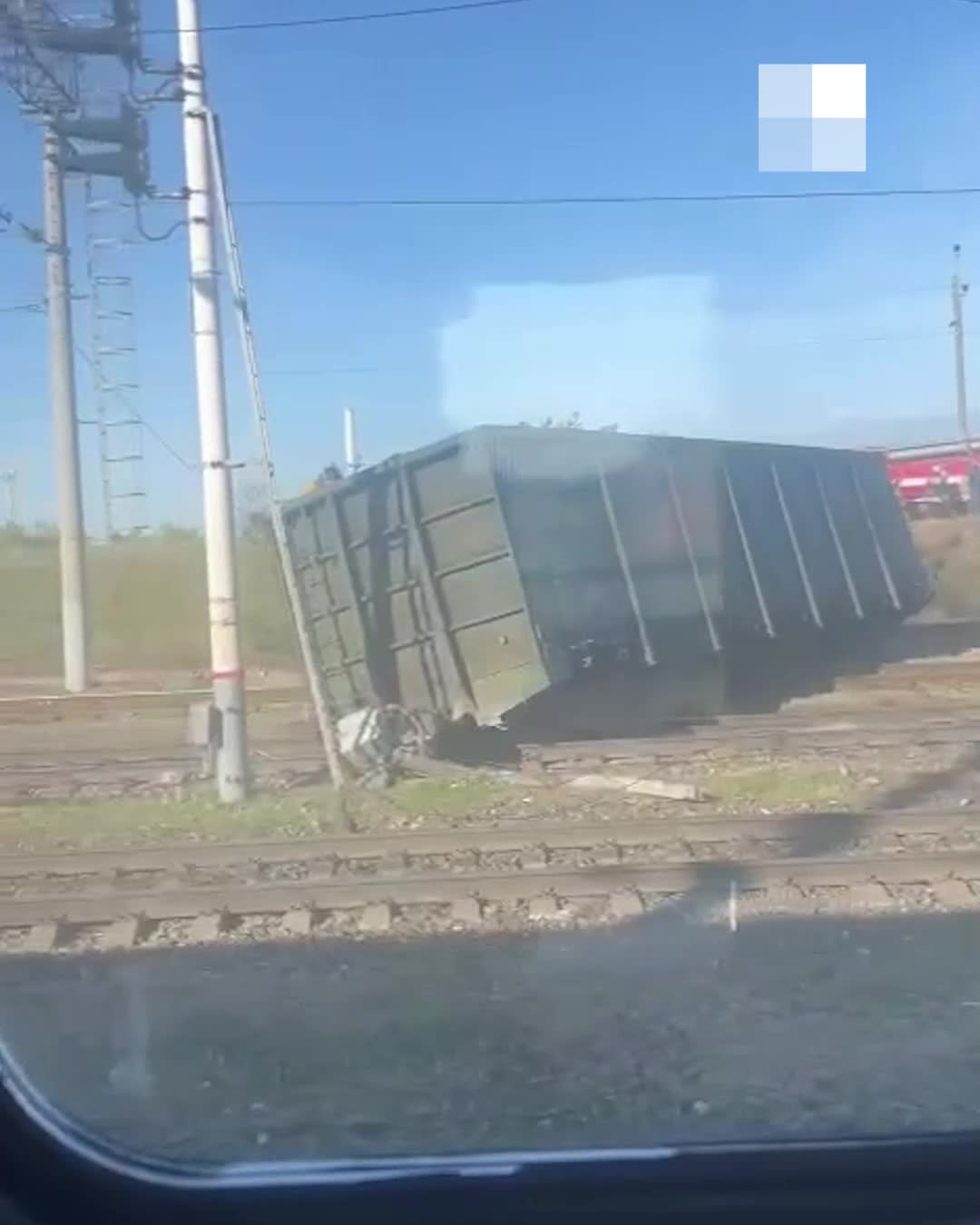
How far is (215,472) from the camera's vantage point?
8.88 metres

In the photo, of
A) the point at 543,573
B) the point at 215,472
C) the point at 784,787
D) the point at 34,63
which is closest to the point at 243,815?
the point at 215,472

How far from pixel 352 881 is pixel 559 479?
4.72 meters

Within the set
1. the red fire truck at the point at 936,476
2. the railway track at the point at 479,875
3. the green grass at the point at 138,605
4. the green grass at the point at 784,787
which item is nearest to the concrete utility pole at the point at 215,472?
the green grass at the point at 138,605

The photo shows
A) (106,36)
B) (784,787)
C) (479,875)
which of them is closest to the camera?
(479,875)

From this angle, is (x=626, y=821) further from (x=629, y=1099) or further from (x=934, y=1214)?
(x=934, y=1214)

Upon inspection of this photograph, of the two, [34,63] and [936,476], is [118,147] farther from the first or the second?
[936,476]

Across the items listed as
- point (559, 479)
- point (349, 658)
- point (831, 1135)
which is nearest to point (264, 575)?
point (349, 658)

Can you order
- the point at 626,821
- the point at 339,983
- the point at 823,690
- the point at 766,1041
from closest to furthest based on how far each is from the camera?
the point at 766,1041 < the point at 339,983 < the point at 626,821 < the point at 823,690

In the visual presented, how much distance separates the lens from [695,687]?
11.8 m

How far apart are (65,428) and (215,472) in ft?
6.33

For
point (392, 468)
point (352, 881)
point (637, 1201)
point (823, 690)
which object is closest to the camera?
point (637, 1201)

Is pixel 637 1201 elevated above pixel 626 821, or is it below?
above

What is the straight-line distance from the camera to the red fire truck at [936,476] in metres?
11.2

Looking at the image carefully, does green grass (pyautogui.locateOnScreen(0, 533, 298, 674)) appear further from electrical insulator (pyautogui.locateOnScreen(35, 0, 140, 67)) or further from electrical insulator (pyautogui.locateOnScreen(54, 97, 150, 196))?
electrical insulator (pyautogui.locateOnScreen(35, 0, 140, 67))
